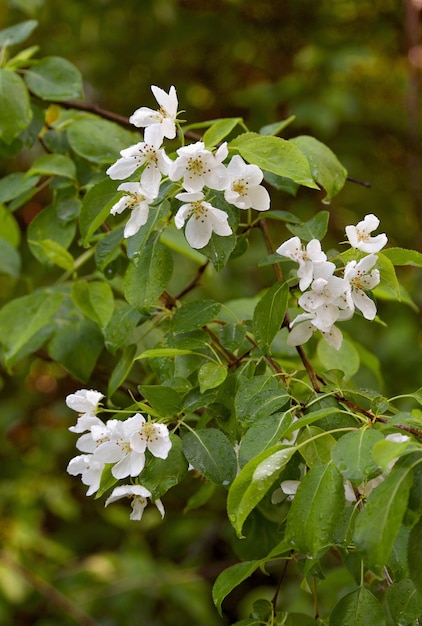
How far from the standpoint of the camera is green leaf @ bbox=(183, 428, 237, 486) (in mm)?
827

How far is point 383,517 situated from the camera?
66 centimetres

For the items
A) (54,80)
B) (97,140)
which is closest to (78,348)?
(97,140)

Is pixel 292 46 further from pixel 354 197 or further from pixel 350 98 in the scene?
pixel 354 197

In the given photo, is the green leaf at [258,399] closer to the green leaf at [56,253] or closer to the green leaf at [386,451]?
→ the green leaf at [386,451]

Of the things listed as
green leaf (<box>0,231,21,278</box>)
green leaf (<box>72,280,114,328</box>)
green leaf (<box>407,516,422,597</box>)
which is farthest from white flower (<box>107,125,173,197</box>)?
green leaf (<box>0,231,21,278</box>)

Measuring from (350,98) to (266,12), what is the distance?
0.42 m

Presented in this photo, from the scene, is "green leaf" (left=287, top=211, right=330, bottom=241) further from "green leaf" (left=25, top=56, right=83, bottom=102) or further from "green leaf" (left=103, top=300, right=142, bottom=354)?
"green leaf" (left=25, top=56, right=83, bottom=102)

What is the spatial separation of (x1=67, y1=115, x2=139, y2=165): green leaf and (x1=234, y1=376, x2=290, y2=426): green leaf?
46 centimetres

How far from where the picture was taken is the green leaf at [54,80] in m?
1.22

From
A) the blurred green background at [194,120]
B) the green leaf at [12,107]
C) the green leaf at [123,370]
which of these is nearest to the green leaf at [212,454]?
the green leaf at [123,370]

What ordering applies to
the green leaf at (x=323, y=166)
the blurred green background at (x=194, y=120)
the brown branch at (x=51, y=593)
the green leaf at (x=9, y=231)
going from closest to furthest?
the green leaf at (x=323, y=166), the green leaf at (x=9, y=231), the brown branch at (x=51, y=593), the blurred green background at (x=194, y=120)

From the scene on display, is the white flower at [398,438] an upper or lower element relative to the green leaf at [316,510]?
upper

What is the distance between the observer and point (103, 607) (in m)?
2.57

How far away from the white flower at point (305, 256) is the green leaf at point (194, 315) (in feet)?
0.47
